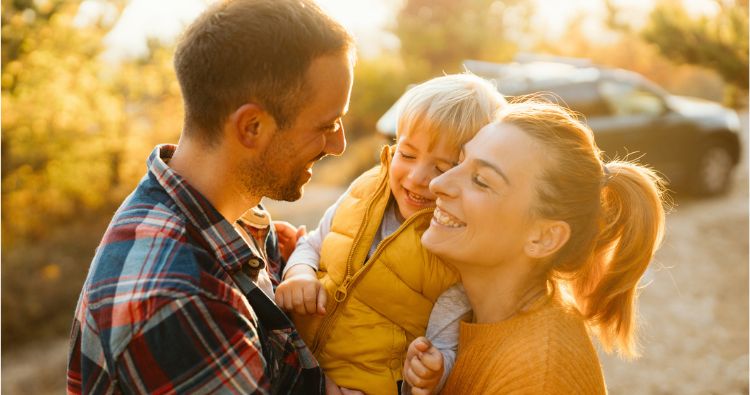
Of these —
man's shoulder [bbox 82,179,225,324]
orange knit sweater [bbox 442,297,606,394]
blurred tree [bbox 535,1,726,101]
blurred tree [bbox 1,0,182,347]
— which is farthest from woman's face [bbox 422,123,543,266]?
blurred tree [bbox 535,1,726,101]

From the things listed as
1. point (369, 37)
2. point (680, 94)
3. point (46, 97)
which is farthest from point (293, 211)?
point (680, 94)

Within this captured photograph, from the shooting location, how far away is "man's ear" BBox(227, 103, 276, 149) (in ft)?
6.92

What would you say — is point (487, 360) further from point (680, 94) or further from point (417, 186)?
point (680, 94)

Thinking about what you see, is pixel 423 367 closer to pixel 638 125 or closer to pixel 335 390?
pixel 335 390

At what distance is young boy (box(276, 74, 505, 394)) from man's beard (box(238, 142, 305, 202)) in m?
0.33

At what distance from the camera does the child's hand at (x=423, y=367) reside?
2189mm

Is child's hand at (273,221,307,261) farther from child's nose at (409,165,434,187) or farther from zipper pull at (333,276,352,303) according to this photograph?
child's nose at (409,165,434,187)

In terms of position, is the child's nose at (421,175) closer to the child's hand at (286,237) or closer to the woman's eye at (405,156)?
the woman's eye at (405,156)

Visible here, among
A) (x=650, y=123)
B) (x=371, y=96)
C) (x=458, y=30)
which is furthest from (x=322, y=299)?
(x=458, y=30)

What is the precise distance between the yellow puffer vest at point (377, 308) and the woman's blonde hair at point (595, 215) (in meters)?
0.42

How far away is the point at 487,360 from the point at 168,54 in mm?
8496

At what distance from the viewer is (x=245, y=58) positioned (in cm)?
209

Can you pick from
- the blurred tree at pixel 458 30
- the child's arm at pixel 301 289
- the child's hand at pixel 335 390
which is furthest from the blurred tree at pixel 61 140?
the blurred tree at pixel 458 30

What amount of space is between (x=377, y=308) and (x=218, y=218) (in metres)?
A: 0.66
